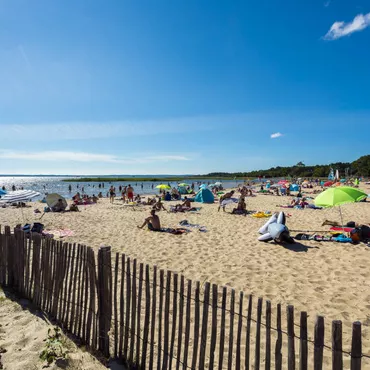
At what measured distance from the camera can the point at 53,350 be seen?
3604mm

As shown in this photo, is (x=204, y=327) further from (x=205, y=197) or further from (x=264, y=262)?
(x=205, y=197)

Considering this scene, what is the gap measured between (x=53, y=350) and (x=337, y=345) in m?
3.45

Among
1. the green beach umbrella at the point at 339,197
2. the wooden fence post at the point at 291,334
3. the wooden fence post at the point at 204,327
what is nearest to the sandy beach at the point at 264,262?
the green beach umbrella at the point at 339,197

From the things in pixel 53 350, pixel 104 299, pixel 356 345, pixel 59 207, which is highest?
pixel 356 345

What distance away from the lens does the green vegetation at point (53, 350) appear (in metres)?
3.50

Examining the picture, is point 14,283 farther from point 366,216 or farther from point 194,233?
point 366,216

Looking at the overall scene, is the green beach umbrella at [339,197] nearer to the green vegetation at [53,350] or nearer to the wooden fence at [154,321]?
the wooden fence at [154,321]

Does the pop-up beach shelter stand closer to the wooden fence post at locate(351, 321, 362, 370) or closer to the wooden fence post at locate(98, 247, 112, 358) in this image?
the wooden fence post at locate(98, 247, 112, 358)

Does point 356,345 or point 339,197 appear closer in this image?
point 356,345

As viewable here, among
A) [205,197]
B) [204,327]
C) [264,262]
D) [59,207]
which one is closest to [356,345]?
[204,327]

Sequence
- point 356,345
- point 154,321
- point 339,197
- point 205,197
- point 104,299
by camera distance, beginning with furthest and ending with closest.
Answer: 1. point 205,197
2. point 339,197
3. point 104,299
4. point 154,321
5. point 356,345

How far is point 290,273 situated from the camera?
6.75 metres

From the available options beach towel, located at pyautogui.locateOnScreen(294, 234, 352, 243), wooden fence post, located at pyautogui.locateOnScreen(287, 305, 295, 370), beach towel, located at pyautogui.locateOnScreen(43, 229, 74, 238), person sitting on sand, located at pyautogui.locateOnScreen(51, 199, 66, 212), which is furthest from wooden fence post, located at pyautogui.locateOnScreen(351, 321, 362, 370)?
person sitting on sand, located at pyautogui.locateOnScreen(51, 199, 66, 212)

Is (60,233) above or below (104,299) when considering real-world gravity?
below
